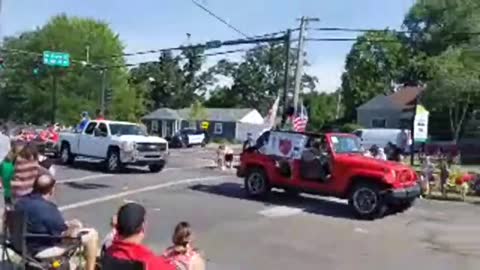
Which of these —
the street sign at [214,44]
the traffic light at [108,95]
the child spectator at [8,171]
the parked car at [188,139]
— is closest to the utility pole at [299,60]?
the street sign at [214,44]

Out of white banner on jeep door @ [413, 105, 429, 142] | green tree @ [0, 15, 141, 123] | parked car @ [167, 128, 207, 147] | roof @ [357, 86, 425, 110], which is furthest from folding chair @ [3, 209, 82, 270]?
green tree @ [0, 15, 141, 123]

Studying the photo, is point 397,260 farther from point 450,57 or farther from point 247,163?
point 450,57

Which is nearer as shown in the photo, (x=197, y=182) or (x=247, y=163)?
(x=247, y=163)

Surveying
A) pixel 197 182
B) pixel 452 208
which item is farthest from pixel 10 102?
pixel 452 208

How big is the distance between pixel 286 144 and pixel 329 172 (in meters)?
1.61

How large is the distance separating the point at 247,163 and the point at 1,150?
10535 mm

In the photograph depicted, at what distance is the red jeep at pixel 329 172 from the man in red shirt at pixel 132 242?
1274 cm

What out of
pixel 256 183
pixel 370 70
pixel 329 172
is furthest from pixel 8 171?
pixel 370 70

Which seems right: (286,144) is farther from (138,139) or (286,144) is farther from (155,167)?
(155,167)

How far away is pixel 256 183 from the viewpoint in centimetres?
2009

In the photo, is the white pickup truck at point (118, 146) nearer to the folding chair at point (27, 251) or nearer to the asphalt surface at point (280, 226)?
the asphalt surface at point (280, 226)

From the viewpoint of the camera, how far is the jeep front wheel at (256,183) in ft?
65.3

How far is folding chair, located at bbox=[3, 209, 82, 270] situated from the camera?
7.41m

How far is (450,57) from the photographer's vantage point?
173 ft
